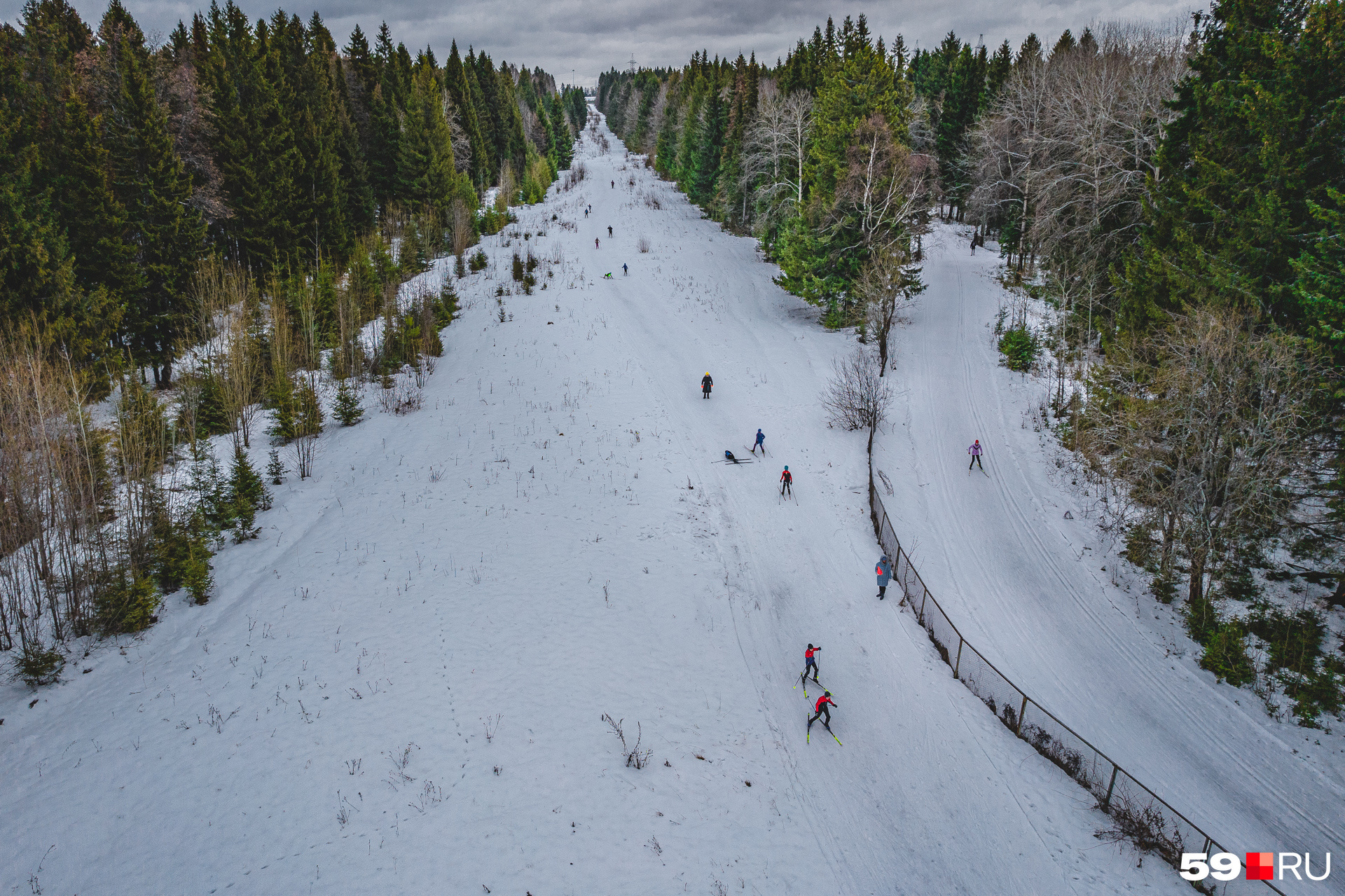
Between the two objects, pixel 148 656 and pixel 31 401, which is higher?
pixel 31 401

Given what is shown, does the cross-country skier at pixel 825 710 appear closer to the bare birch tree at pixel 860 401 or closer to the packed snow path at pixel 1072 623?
the packed snow path at pixel 1072 623

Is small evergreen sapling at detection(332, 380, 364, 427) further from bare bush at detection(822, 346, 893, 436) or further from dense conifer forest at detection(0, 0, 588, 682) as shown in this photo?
bare bush at detection(822, 346, 893, 436)

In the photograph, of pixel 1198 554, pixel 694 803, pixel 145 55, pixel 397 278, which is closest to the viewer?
pixel 694 803

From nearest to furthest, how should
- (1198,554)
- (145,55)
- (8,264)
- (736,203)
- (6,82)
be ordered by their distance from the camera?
(1198,554) < (8,264) < (6,82) < (145,55) < (736,203)

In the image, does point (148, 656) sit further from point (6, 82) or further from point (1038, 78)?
point (1038, 78)

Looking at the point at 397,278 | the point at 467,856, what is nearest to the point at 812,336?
the point at 397,278

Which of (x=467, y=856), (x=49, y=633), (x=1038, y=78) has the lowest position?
(x=467, y=856)

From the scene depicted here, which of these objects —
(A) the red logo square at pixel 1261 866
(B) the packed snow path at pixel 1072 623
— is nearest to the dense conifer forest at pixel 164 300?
(B) the packed snow path at pixel 1072 623

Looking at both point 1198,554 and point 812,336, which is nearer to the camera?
point 1198,554
